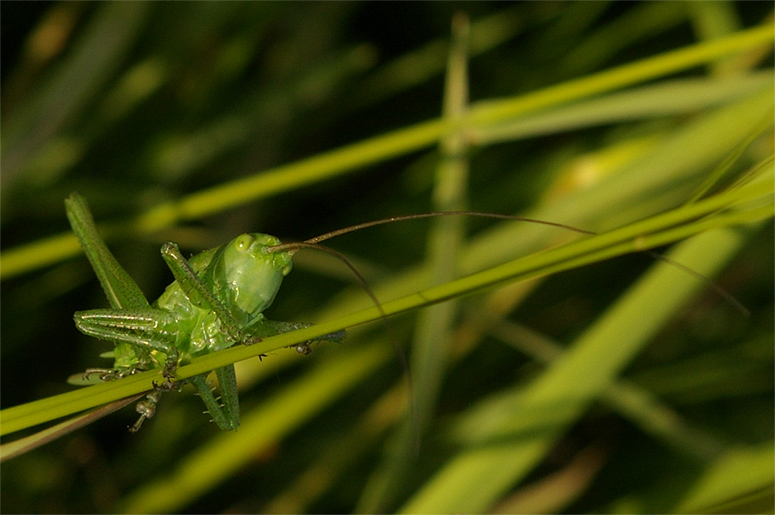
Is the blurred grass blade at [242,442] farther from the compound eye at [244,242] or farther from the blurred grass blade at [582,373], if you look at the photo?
the compound eye at [244,242]

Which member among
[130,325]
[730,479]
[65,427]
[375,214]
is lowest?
[65,427]

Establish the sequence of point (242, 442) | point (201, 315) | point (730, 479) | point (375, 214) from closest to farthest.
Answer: point (201, 315)
point (730, 479)
point (242, 442)
point (375, 214)

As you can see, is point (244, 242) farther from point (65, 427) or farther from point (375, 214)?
point (375, 214)

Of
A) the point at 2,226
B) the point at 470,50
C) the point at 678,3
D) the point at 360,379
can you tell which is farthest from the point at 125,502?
the point at 678,3

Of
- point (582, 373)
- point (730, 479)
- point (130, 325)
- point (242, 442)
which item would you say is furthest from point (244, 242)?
point (730, 479)

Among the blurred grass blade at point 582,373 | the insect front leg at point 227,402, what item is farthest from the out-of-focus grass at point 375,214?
the insect front leg at point 227,402

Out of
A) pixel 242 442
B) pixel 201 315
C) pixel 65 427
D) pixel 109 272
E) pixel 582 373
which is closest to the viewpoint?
pixel 65 427

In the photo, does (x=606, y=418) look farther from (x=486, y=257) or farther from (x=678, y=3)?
(x=678, y=3)

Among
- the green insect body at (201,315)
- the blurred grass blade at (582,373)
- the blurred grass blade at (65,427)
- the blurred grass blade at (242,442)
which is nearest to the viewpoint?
the blurred grass blade at (65,427)

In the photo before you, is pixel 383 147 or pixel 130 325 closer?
pixel 130 325
